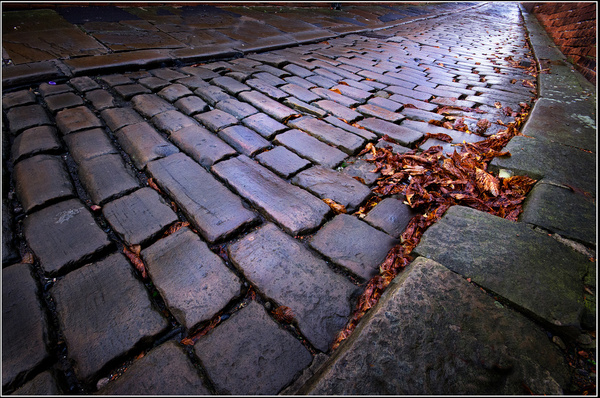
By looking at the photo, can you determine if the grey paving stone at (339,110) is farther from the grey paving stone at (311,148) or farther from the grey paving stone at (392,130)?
the grey paving stone at (311,148)

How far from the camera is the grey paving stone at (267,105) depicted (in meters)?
2.31

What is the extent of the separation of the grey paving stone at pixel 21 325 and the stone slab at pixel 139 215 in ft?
1.17

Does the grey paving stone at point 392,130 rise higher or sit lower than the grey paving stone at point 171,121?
lower

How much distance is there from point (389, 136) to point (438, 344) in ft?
5.40

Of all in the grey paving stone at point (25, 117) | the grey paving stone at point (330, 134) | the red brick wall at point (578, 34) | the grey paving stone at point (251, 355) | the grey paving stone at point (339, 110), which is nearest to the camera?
the grey paving stone at point (251, 355)

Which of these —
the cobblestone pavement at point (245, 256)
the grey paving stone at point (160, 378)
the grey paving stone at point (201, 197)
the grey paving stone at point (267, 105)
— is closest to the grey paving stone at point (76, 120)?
the cobblestone pavement at point (245, 256)

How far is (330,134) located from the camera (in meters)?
2.11

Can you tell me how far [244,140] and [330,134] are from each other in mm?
657

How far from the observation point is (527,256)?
1083 millimetres

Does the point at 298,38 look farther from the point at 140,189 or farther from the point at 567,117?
the point at 140,189

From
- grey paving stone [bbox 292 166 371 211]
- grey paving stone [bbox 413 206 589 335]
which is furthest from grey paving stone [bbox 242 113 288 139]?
grey paving stone [bbox 413 206 589 335]

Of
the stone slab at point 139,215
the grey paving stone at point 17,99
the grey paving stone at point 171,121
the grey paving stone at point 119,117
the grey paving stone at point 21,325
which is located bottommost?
the grey paving stone at point 21,325

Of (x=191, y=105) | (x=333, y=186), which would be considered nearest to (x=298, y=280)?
(x=333, y=186)

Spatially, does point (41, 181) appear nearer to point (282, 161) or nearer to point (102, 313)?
point (102, 313)
